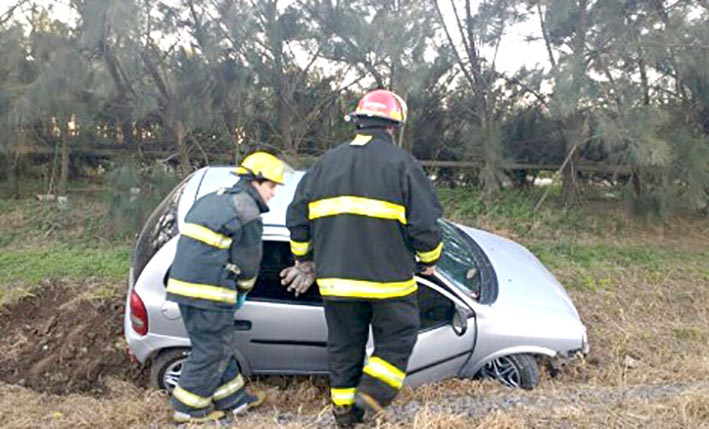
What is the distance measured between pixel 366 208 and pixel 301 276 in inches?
27.4

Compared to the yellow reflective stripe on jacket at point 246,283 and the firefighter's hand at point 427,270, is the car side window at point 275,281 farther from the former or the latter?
the firefighter's hand at point 427,270

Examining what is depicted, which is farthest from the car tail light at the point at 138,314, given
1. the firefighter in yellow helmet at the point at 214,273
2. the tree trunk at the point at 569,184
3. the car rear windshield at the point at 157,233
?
the tree trunk at the point at 569,184

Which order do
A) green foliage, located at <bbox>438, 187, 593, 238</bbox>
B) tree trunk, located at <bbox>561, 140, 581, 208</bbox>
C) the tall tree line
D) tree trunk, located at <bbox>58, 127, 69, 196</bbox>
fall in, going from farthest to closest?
tree trunk, located at <bbox>58, 127, 69, 196</bbox> < tree trunk, located at <bbox>561, 140, 581, 208</bbox> < green foliage, located at <bbox>438, 187, 593, 238</bbox> < the tall tree line

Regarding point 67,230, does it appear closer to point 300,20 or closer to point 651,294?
point 300,20

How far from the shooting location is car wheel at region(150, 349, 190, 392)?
3.78 m

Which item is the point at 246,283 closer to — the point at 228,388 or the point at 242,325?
the point at 242,325

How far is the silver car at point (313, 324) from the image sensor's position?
369 cm

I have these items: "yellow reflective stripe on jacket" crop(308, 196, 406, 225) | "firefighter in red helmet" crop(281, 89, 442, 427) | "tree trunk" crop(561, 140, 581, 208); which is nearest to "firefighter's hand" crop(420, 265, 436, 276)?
"firefighter in red helmet" crop(281, 89, 442, 427)

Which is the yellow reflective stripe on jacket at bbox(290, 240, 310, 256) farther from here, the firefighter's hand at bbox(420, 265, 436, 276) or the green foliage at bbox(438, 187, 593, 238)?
the green foliage at bbox(438, 187, 593, 238)

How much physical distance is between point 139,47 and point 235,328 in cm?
408

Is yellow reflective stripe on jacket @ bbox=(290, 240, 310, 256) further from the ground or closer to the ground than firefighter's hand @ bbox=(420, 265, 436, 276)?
further from the ground

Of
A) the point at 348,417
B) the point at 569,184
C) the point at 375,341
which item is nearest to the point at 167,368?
the point at 348,417

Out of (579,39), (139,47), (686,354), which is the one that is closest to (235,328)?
(686,354)

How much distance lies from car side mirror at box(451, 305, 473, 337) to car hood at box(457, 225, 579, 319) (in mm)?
242
